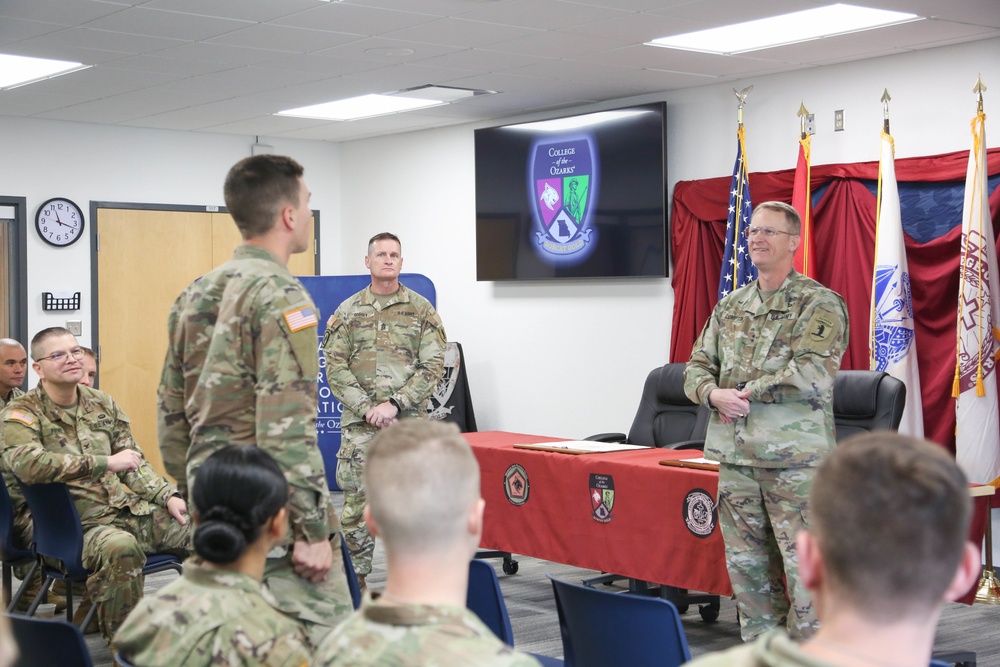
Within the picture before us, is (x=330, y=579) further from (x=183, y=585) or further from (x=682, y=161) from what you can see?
(x=682, y=161)

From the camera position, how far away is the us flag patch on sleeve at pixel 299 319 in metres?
2.51

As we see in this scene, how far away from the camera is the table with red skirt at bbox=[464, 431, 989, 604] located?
4625mm

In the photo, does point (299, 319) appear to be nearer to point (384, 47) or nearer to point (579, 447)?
point (579, 447)

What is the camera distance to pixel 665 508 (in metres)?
4.79

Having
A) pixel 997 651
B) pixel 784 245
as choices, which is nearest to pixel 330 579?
pixel 784 245

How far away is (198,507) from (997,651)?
142 inches

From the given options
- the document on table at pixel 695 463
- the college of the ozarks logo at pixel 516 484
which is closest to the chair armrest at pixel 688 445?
the document on table at pixel 695 463

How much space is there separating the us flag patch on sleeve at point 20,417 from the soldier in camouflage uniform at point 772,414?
2.63m

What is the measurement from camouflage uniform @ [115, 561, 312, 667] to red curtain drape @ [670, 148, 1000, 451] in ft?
14.7

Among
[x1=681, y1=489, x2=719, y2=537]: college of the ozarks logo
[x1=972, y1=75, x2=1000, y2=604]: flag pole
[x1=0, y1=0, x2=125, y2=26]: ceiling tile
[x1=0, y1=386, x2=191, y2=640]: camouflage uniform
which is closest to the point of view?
[x1=0, y1=386, x2=191, y2=640]: camouflage uniform

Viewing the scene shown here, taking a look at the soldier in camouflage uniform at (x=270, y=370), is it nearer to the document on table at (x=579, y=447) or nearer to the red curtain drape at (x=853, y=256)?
the document on table at (x=579, y=447)

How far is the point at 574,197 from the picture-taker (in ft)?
25.6

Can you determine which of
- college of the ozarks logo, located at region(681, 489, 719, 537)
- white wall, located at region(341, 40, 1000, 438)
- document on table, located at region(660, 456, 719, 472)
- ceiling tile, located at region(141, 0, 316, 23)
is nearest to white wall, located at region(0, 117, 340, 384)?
white wall, located at region(341, 40, 1000, 438)

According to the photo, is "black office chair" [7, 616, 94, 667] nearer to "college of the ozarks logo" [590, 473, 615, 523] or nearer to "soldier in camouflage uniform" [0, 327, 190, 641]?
"soldier in camouflage uniform" [0, 327, 190, 641]
